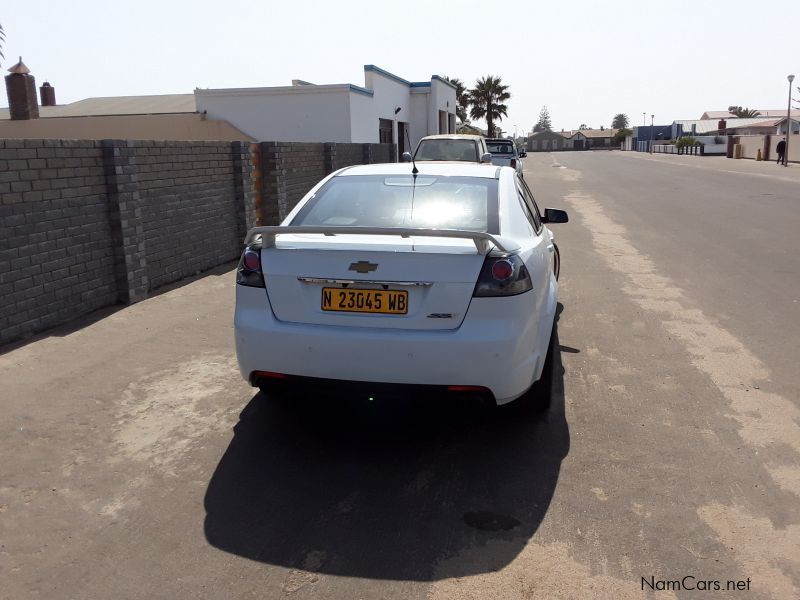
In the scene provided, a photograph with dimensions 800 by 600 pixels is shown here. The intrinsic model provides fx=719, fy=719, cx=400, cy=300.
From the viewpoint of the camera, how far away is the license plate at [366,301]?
371cm

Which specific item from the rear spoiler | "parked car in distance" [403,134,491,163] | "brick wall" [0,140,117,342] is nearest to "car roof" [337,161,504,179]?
the rear spoiler

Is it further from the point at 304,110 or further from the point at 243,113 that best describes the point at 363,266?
the point at 243,113

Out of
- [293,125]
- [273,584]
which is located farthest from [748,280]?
[293,125]

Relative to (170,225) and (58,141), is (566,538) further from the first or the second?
(170,225)

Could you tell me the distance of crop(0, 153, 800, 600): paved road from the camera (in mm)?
2990

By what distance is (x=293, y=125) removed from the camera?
27000 millimetres

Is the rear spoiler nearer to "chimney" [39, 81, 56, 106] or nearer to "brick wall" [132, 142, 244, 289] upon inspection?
"brick wall" [132, 142, 244, 289]

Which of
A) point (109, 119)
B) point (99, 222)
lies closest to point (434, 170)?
point (99, 222)

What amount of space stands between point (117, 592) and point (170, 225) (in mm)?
6602

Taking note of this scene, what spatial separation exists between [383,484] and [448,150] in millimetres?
16569

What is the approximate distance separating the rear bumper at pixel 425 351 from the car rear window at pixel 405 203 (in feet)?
2.11

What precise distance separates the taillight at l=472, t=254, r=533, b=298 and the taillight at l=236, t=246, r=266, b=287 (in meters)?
1.21

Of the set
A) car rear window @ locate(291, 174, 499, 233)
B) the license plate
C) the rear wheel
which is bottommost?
the rear wheel

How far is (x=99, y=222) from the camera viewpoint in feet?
24.6
